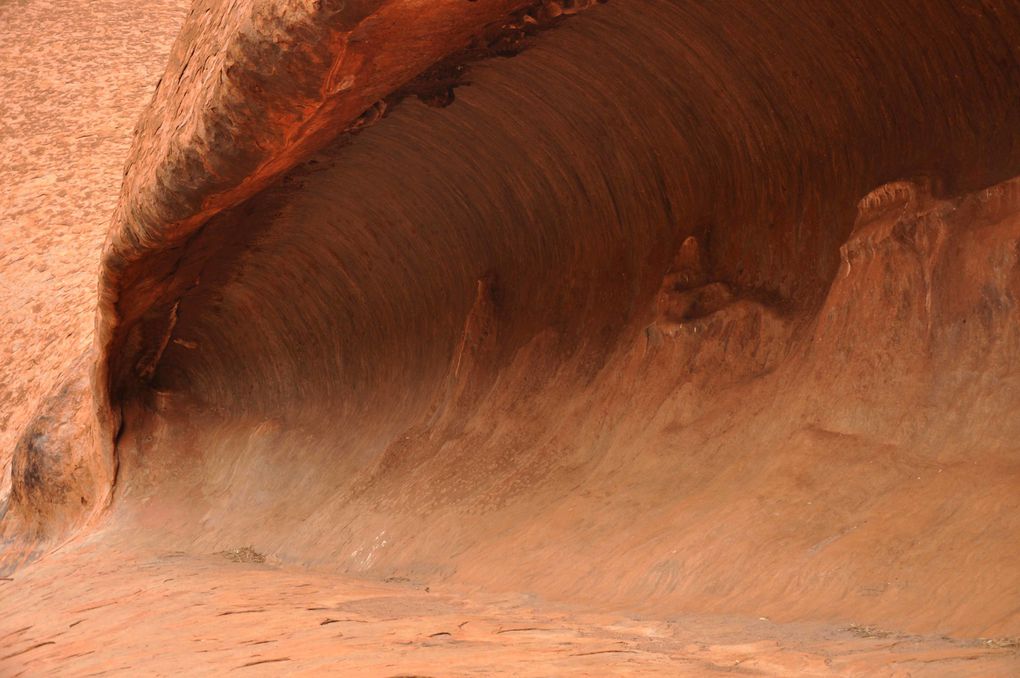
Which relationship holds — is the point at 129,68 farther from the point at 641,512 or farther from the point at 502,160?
the point at 641,512

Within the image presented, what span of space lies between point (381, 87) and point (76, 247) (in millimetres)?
8337

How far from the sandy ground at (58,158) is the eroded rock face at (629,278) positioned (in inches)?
162

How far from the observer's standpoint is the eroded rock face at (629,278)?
3.42 metres

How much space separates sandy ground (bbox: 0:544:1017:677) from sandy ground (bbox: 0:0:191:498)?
511 centimetres

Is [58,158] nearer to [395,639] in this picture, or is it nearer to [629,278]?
[629,278]

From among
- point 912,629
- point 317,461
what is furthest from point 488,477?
point 912,629

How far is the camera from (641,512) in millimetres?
4062

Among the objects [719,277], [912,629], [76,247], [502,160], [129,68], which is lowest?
[912,629]

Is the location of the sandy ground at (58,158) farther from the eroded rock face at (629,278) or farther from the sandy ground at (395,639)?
the sandy ground at (395,639)

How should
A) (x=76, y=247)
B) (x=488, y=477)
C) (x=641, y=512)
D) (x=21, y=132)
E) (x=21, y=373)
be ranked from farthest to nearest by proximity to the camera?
(x=21, y=132) → (x=76, y=247) → (x=21, y=373) → (x=488, y=477) → (x=641, y=512)

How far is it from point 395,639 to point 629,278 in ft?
7.74

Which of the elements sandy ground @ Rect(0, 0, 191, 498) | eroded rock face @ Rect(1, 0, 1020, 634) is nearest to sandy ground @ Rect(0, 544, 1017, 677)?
eroded rock face @ Rect(1, 0, 1020, 634)

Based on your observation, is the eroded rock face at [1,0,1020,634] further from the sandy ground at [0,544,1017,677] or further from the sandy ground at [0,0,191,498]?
the sandy ground at [0,0,191,498]

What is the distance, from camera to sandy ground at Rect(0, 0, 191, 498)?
10.5 m
